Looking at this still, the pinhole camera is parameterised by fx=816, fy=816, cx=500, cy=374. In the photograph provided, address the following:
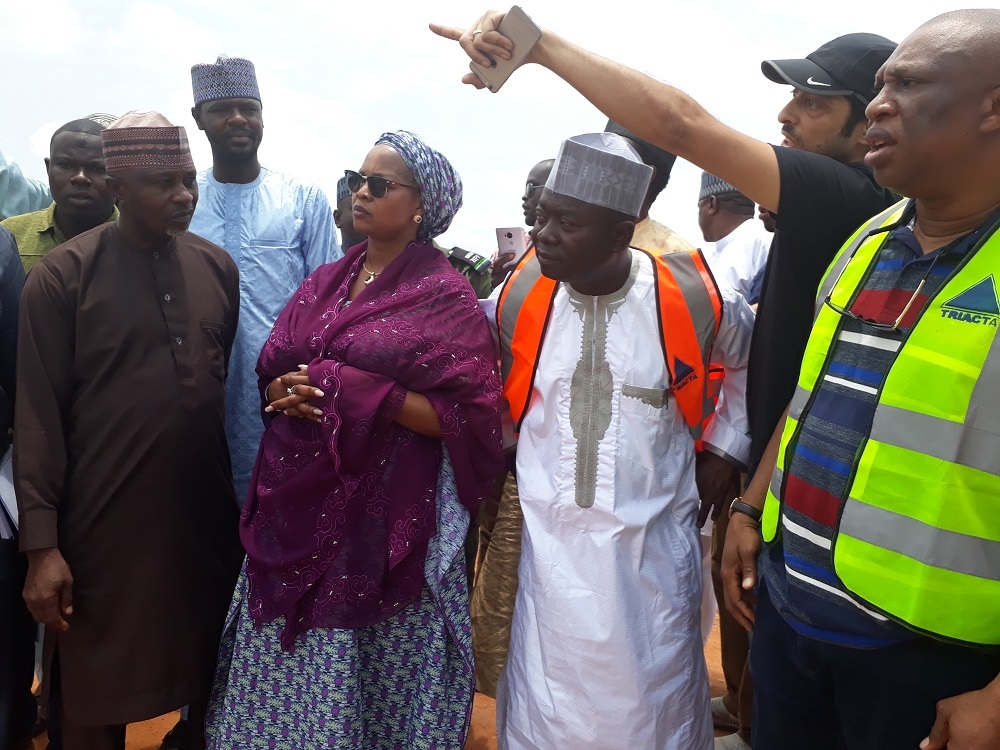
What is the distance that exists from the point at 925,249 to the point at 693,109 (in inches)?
26.3

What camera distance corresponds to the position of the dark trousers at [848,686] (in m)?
1.64

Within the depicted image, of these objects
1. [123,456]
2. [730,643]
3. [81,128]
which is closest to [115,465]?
[123,456]

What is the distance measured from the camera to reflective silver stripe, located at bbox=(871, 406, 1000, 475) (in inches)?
60.6

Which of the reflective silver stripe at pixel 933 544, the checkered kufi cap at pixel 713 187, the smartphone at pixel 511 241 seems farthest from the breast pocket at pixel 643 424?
the checkered kufi cap at pixel 713 187

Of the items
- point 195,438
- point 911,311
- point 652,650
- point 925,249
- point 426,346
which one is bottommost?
point 652,650

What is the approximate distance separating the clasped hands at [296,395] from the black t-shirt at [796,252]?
1.38 meters

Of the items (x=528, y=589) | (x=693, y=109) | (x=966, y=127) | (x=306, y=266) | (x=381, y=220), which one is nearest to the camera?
(x=966, y=127)

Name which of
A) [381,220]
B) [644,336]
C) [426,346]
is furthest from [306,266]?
[644,336]

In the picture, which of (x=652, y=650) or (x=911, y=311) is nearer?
(x=911, y=311)

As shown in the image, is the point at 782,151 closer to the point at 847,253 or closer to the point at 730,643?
the point at 847,253

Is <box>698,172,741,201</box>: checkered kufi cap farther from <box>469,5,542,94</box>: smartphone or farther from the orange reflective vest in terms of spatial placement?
<box>469,5,542,94</box>: smartphone

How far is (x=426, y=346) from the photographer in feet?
8.80

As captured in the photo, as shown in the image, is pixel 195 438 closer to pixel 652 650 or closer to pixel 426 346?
pixel 426 346

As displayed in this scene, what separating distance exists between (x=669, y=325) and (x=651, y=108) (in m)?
0.74
